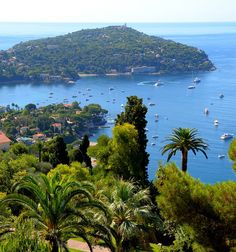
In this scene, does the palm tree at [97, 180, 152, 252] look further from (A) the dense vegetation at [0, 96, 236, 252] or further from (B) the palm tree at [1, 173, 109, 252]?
(B) the palm tree at [1, 173, 109, 252]

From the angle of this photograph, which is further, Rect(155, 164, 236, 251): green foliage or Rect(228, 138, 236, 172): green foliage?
Rect(228, 138, 236, 172): green foliage

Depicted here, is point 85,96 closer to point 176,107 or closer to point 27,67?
point 176,107

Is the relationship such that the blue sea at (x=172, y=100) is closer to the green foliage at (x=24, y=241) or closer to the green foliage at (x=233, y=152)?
the green foliage at (x=233, y=152)

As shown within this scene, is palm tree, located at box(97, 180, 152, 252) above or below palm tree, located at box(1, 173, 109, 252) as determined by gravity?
below

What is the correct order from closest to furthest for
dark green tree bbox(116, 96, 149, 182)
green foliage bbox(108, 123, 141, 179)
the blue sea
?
1. green foliage bbox(108, 123, 141, 179)
2. dark green tree bbox(116, 96, 149, 182)
3. the blue sea

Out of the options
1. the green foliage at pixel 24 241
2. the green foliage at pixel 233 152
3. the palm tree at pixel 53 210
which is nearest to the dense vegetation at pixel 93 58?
the palm tree at pixel 53 210

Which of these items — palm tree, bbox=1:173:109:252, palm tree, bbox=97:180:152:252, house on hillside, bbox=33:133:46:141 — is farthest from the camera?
house on hillside, bbox=33:133:46:141

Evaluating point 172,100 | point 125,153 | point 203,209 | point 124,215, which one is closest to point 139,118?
point 125,153

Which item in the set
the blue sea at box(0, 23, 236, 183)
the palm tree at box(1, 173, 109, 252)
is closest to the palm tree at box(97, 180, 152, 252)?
the palm tree at box(1, 173, 109, 252)
